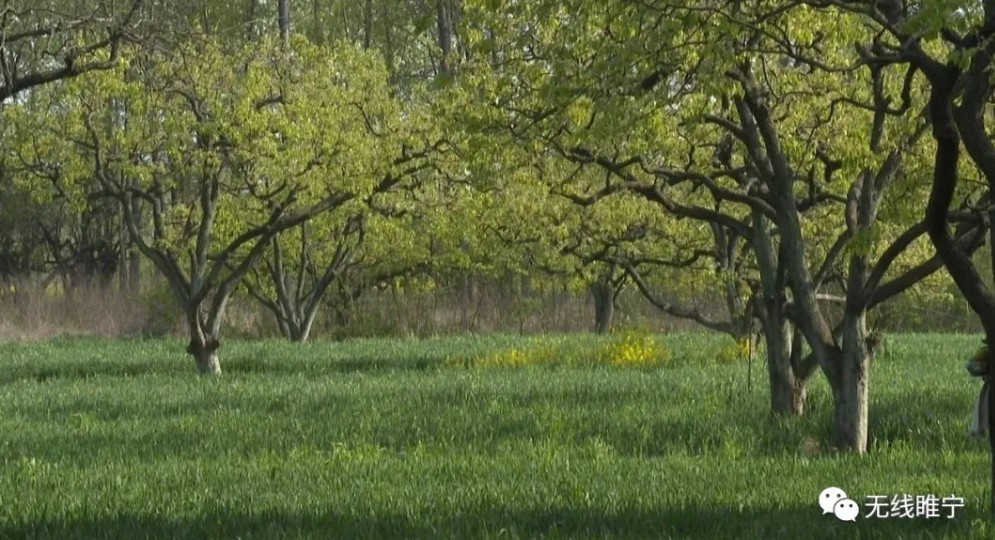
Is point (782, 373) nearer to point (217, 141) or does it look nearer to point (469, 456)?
point (469, 456)

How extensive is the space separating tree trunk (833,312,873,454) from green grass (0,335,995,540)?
0.29 m

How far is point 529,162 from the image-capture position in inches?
698

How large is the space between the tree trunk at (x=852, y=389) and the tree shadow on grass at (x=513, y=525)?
3.06m

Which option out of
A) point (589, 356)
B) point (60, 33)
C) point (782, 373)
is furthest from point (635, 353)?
point (60, 33)

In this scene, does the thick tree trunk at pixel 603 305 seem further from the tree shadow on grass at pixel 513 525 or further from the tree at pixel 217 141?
the tree shadow on grass at pixel 513 525

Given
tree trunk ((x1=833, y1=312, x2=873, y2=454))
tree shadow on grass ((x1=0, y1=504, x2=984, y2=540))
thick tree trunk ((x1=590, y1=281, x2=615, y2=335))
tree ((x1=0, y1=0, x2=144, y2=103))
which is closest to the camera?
tree shadow on grass ((x1=0, y1=504, x2=984, y2=540))

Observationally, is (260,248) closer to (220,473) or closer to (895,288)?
(220,473)

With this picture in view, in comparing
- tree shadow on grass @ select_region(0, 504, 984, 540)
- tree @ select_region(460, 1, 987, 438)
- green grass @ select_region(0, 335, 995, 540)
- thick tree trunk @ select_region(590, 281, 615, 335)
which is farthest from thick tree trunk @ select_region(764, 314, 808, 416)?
thick tree trunk @ select_region(590, 281, 615, 335)

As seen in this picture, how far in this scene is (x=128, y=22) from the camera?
44.9ft

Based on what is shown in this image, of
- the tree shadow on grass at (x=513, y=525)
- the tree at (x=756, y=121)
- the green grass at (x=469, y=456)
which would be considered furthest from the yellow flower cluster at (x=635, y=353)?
the tree shadow on grass at (x=513, y=525)

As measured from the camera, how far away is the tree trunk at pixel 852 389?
11.3 m

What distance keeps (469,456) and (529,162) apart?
669 cm

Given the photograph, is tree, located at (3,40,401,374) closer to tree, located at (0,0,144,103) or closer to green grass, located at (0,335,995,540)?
green grass, located at (0,335,995,540)

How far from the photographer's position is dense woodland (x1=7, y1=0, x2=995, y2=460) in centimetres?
989
